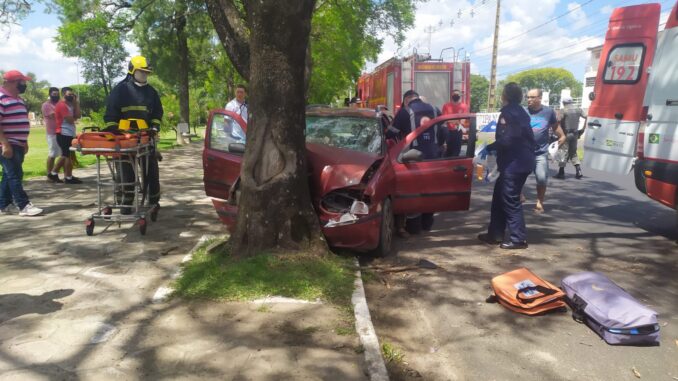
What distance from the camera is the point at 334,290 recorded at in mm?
4363

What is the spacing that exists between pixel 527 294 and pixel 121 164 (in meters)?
4.81

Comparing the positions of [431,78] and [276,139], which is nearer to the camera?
[276,139]

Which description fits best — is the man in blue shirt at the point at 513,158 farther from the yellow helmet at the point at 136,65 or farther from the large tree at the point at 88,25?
the large tree at the point at 88,25

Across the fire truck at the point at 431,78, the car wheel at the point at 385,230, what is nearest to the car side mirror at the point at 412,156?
the car wheel at the point at 385,230

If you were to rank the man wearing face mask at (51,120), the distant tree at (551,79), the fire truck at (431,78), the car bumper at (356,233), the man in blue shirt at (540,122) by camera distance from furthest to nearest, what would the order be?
1. the distant tree at (551,79)
2. the fire truck at (431,78)
3. the man wearing face mask at (51,120)
4. the man in blue shirt at (540,122)
5. the car bumper at (356,233)

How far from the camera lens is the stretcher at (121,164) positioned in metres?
5.57

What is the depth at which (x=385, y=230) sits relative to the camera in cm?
567

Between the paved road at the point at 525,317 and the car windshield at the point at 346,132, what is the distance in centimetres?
137

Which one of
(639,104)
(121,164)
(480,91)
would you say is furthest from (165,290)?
(480,91)

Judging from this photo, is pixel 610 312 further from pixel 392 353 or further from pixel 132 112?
pixel 132 112

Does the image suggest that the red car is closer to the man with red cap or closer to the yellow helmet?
the yellow helmet

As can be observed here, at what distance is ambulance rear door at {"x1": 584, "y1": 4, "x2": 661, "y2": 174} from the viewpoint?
7371 millimetres

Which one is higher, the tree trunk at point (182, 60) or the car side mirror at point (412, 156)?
the tree trunk at point (182, 60)

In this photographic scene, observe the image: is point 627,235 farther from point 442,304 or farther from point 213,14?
point 213,14
